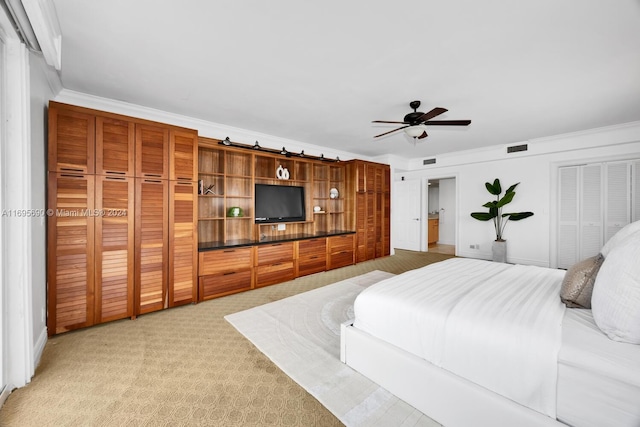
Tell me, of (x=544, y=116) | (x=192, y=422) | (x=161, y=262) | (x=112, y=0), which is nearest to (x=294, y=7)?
(x=112, y=0)

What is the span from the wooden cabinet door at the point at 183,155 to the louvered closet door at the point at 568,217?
6.69 metres

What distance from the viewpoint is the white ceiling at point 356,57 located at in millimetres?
1763

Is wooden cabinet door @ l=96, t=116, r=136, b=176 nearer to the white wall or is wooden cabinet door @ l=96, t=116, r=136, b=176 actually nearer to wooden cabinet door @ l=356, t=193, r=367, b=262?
wooden cabinet door @ l=356, t=193, r=367, b=262

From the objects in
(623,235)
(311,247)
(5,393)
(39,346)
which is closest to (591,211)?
(623,235)

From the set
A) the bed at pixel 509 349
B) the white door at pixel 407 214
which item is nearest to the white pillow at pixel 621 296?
the bed at pixel 509 349

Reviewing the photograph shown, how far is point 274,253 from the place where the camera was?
4133mm

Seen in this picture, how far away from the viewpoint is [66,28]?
192 centimetres

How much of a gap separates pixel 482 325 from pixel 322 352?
4.43ft

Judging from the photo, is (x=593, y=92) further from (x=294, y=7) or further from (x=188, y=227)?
(x=188, y=227)

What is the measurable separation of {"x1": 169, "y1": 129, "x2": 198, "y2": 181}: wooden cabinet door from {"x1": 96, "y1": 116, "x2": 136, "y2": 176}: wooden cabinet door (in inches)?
15.4

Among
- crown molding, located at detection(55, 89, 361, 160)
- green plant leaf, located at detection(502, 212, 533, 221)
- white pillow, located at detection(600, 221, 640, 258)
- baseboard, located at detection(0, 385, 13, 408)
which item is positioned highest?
crown molding, located at detection(55, 89, 361, 160)

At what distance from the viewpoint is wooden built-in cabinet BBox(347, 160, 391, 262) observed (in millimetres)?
5559

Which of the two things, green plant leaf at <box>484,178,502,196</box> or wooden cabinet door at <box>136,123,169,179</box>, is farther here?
green plant leaf at <box>484,178,502,196</box>

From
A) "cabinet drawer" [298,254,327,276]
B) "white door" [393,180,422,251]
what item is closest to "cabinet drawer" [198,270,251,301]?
"cabinet drawer" [298,254,327,276]
